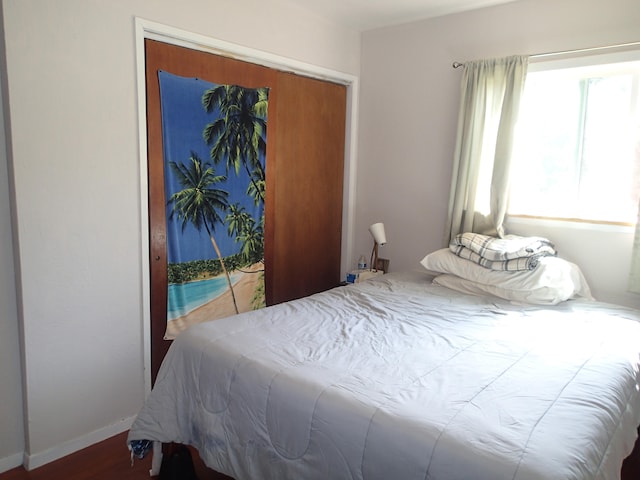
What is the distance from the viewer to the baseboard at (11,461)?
2197 millimetres

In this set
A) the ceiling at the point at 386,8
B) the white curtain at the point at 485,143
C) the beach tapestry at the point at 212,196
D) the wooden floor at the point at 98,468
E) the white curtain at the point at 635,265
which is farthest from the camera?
the ceiling at the point at 386,8

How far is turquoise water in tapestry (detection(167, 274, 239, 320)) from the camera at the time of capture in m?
2.72

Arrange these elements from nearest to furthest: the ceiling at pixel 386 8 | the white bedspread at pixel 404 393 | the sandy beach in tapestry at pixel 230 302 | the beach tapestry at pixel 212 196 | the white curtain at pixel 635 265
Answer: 1. the white bedspread at pixel 404 393
2. the white curtain at pixel 635 265
3. the beach tapestry at pixel 212 196
4. the sandy beach in tapestry at pixel 230 302
5. the ceiling at pixel 386 8

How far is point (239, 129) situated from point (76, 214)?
111 cm

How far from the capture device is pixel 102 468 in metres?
2.25

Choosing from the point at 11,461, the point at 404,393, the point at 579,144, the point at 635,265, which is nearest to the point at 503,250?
the point at 635,265

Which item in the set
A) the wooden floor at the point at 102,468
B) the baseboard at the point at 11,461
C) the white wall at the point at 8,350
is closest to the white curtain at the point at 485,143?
the wooden floor at the point at 102,468

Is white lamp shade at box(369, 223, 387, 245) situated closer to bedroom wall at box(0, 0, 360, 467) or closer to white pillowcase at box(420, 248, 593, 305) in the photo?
white pillowcase at box(420, 248, 593, 305)

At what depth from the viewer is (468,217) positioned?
308cm

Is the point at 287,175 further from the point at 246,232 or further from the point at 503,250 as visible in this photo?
the point at 503,250

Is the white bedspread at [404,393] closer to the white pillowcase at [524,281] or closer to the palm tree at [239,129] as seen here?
Result: the white pillowcase at [524,281]

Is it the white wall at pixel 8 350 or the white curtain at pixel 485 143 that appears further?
the white curtain at pixel 485 143

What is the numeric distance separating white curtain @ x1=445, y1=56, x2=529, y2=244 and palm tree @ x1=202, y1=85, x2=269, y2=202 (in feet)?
4.32

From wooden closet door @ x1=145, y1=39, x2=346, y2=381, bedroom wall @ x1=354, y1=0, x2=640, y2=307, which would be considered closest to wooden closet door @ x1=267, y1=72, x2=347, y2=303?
wooden closet door @ x1=145, y1=39, x2=346, y2=381
